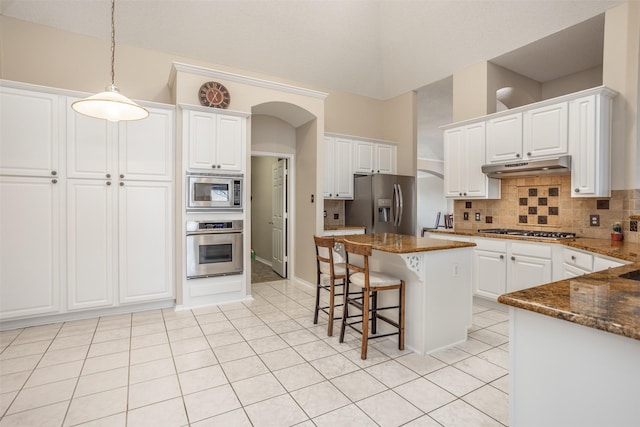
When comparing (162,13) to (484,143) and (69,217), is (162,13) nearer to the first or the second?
(69,217)

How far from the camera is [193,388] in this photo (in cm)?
225

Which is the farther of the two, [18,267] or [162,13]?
[162,13]

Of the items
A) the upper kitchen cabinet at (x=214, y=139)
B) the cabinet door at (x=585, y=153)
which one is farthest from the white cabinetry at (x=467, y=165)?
the upper kitchen cabinet at (x=214, y=139)

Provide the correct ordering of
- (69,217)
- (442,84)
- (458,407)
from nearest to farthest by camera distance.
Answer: (458,407) < (69,217) < (442,84)

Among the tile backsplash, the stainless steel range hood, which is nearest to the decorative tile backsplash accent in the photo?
the tile backsplash

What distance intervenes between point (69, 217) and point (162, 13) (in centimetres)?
271

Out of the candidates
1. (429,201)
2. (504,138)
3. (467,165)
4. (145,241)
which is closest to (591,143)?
(504,138)

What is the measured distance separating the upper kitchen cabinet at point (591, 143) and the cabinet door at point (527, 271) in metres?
0.84

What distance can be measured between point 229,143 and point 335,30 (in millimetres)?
2565

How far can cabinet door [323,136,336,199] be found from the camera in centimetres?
529

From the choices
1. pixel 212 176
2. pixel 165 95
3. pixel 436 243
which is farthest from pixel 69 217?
pixel 436 243

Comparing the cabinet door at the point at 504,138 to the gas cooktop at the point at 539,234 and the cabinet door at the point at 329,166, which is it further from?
the cabinet door at the point at 329,166

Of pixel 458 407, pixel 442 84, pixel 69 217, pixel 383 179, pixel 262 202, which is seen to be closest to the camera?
pixel 458 407

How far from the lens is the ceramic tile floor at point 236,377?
1.96 metres
